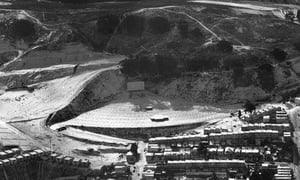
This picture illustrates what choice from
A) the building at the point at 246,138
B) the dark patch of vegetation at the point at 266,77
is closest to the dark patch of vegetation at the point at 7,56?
the dark patch of vegetation at the point at 266,77

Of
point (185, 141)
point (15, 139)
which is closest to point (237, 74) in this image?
point (185, 141)

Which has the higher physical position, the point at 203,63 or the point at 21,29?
the point at 21,29

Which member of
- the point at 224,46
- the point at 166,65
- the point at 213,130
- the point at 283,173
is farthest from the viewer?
the point at 224,46

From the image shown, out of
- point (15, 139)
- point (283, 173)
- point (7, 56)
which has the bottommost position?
point (283, 173)

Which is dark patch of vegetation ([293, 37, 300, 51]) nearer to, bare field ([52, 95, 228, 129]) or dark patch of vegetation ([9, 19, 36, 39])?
bare field ([52, 95, 228, 129])

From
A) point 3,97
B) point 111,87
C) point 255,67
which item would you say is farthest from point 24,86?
point 255,67

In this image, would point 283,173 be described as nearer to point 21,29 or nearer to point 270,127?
point 270,127

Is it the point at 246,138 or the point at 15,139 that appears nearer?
the point at 246,138

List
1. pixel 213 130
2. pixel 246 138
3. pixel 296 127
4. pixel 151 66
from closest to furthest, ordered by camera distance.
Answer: pixel 246 138 → pixel 213 130 → pixel 296 127 → pixel 151 66
